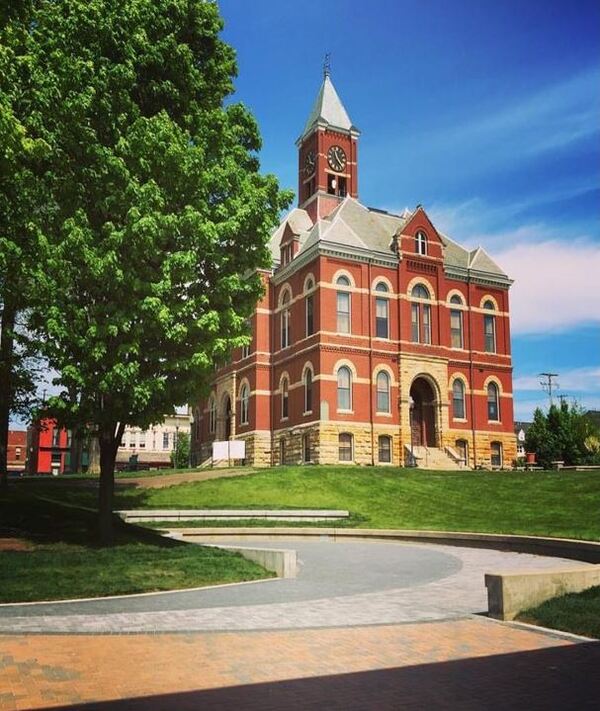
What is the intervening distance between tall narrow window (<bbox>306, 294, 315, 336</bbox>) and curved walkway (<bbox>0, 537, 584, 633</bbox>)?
90.2 feet

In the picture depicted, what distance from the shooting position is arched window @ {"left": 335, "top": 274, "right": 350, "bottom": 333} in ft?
142

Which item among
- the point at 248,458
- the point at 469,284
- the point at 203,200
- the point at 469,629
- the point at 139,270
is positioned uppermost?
the point at 469,284

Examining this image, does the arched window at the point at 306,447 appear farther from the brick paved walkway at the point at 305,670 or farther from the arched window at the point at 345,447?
the brick paved walkway at the point at 305,670

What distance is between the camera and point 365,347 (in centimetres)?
4338

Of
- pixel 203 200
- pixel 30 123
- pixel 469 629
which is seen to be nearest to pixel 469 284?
pixel 203 200

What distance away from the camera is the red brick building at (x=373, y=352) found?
4253cm

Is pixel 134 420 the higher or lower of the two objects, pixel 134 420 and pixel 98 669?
the higher

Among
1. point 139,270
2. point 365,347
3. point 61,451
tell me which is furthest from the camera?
point 61,451

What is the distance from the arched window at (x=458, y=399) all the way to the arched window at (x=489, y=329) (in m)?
3.59

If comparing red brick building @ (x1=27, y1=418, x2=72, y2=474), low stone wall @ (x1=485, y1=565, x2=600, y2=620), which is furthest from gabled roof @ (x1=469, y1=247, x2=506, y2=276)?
red brick building @ (x1=27, y1=418, x2=72, y2=474)

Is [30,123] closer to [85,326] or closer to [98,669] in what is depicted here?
[85,326]

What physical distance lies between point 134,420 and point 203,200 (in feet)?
18.6

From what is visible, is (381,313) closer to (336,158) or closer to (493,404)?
(493,404)

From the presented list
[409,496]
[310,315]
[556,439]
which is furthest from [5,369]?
[556,439]
